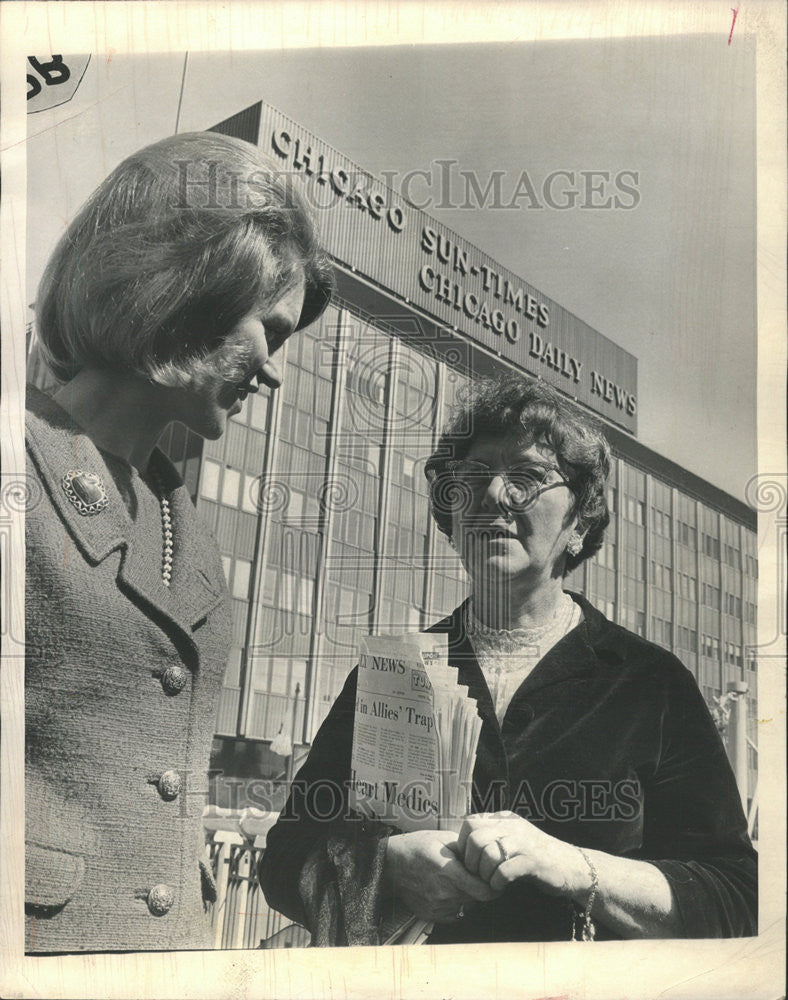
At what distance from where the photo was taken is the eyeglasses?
8.23ft

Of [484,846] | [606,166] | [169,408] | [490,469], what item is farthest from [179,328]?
[484,846]

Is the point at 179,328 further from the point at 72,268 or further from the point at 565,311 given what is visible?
the point at 565,311

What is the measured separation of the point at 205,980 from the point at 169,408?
4.60 ft

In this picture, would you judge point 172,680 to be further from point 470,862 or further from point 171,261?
point 171,261

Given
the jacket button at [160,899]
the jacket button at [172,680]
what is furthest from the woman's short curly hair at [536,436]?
the jacket button at [160,899]

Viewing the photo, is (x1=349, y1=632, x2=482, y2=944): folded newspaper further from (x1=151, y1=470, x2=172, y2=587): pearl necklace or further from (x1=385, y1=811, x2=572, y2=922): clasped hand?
(x1=151, y1=470, x2=172, y2=587): pearl necklace

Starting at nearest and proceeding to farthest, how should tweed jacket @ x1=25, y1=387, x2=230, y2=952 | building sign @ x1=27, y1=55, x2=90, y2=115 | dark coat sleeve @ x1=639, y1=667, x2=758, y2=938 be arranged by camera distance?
tweed jacket @ x1=25, y1=387, x2=230, y2=952, dark coat sleeve @ x1=639, y1=667, x2=758, y2=938, building sign @ x1=27, y1=55, x2=90, y2=115

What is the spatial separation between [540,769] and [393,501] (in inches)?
29.5

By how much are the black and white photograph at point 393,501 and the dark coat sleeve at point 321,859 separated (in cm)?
1

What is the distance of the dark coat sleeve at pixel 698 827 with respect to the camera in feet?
8.04

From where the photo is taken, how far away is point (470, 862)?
2.39 m

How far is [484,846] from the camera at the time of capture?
238cm

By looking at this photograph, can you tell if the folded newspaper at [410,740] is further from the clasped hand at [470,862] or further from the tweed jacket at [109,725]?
the tweed jacket at [109,725]

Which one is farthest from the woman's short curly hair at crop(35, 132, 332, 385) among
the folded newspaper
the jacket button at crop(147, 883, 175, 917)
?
the jacket button at crop(147, 883, 175, 917)
